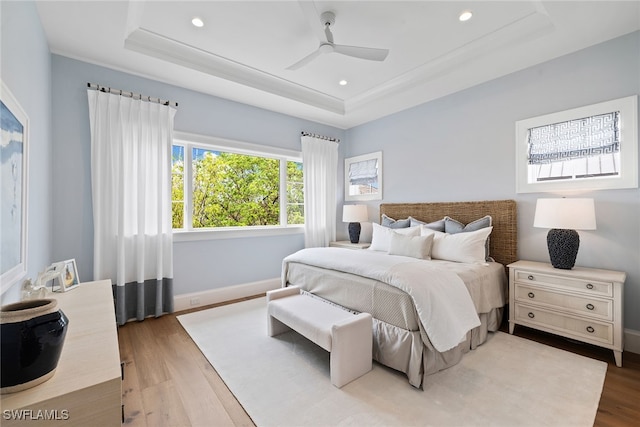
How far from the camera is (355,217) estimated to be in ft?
15.2

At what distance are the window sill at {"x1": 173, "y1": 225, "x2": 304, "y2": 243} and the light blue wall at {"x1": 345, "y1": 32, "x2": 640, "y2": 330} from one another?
1530mm

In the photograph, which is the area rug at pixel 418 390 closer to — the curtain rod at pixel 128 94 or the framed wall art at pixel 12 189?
the framed wall art at pixel 12 189

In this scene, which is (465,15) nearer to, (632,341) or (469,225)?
(469,225)

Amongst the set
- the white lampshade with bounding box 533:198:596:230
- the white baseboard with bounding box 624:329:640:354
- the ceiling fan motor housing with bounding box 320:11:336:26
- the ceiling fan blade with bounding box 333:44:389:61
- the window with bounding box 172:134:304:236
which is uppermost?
the ceiling fan motor housing with bounding box 320:11:336:26

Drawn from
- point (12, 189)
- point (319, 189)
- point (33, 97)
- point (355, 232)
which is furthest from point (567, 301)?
point (33, 97)

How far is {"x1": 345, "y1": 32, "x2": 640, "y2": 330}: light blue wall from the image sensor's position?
8.21 ft

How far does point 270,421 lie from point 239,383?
47 centimetres

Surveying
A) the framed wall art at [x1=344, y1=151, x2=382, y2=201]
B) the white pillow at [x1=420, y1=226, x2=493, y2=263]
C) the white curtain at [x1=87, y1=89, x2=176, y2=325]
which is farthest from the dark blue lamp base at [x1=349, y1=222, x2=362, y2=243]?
the white curtain at [x1=87, y1=89, x2=176, y2=325]

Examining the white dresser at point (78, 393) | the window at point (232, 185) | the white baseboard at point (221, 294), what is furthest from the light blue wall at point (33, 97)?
the white baseboard at point (221, 294)

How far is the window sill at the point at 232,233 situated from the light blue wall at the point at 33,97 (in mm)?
1226

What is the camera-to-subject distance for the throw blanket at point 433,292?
192cm

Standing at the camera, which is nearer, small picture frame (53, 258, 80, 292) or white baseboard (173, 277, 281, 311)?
small picture frame (53, 258, 80, 292)

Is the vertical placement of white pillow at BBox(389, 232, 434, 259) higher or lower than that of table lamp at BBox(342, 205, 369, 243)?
lower

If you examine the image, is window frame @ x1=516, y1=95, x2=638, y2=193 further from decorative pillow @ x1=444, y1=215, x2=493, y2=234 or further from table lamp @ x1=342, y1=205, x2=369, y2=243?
table lamp @ x1=342, y1=205, x2=369, y2=243
